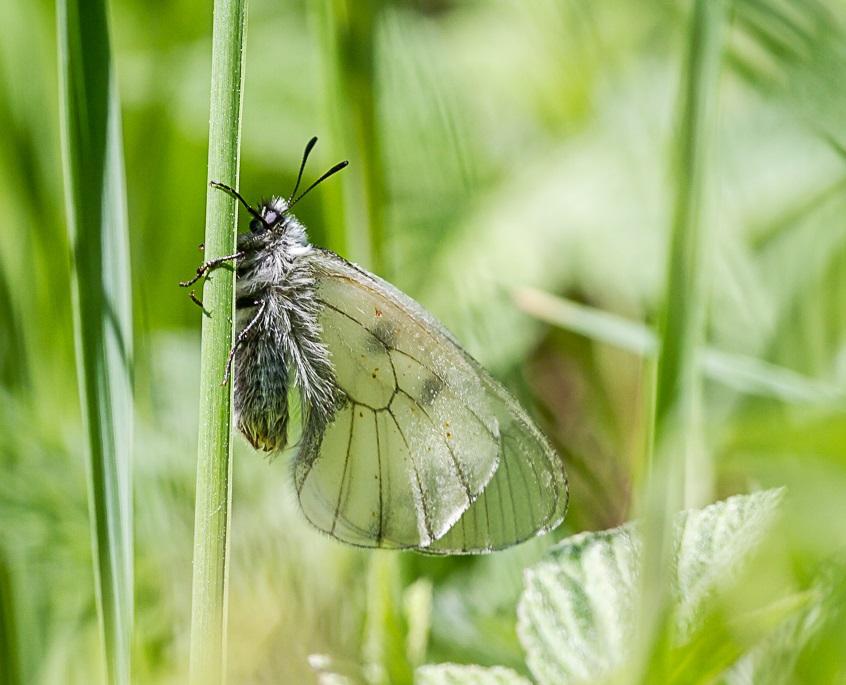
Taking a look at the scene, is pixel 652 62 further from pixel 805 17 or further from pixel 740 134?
pixel 805 17

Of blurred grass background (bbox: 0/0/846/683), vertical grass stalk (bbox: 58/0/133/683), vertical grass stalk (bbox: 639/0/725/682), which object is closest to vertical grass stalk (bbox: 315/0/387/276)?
blurred grass background (bbox: 0/0/846/683)

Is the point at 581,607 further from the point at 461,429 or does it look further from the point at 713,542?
the point at 461,429

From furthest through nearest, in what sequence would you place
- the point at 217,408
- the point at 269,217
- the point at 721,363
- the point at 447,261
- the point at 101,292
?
the point at 447,261 → the point at 721,363 → the point at 269,217 → the point at 101,292 → the point at 217,408

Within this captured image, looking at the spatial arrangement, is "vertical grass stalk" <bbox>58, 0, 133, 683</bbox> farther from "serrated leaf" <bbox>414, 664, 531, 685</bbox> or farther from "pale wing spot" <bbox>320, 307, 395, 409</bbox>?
"pale wing spot" <bbox>320, 307, 395, 409</bbox>

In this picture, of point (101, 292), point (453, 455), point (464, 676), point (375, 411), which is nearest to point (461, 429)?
point (453, 455)

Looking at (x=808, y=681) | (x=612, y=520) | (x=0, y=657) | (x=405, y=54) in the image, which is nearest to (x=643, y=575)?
(x=808, y=681)

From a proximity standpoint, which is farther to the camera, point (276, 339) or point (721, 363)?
point (721, 363)
